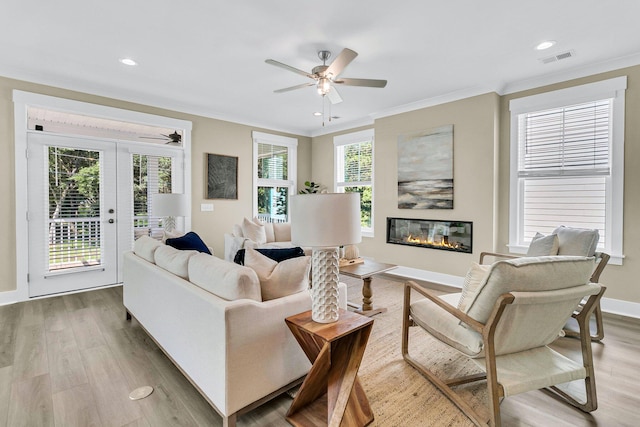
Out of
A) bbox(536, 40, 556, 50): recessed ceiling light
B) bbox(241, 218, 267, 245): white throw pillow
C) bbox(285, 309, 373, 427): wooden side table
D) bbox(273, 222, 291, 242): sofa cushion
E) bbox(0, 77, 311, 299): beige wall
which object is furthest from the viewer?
bbox(273, 222, 291, 242): sofa cushion

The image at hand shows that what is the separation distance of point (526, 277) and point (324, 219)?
1.07 m

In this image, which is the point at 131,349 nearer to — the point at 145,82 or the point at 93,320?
the point at 93,320

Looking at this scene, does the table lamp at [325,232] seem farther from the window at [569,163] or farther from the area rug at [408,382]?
the window at [569,163]


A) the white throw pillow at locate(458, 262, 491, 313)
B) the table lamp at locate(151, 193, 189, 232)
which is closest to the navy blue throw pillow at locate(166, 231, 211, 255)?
the table lamp at locate(151, 193, 189, 232)

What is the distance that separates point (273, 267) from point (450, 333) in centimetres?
116

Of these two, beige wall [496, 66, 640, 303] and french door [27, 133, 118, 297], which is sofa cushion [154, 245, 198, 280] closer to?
french door [27, 133, 118, 297]

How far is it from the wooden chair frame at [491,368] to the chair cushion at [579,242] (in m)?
0.92

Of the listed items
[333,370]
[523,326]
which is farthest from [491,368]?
[333,370]

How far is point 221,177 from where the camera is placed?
528 cm

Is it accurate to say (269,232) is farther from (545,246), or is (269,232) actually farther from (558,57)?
(558,57)

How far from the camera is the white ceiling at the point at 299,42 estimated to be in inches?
93.7

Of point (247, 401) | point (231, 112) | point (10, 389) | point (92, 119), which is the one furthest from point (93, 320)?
point (231, 112)

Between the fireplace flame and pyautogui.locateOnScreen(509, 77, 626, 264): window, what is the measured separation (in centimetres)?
70

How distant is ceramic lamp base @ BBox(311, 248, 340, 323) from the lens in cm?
162
